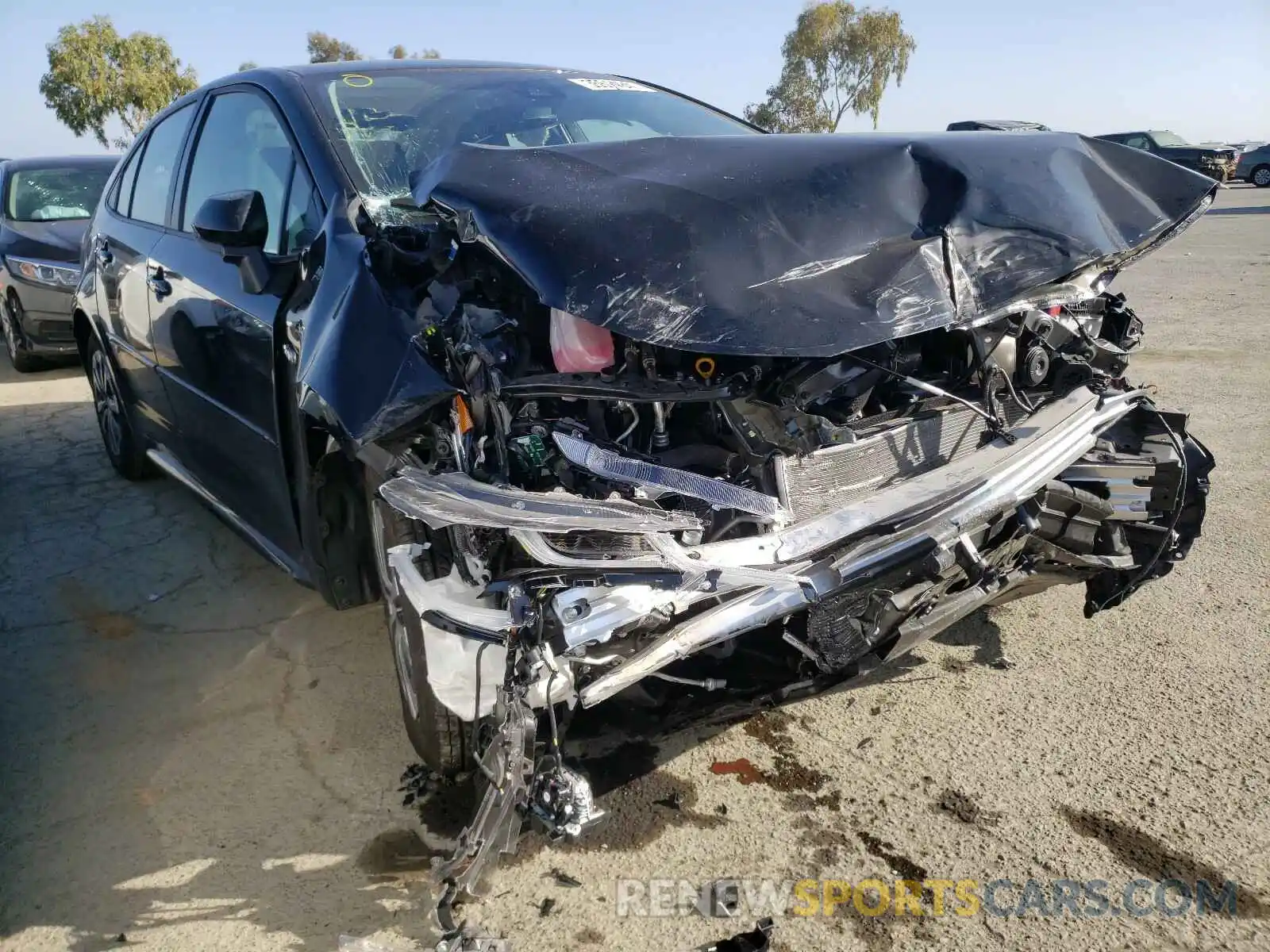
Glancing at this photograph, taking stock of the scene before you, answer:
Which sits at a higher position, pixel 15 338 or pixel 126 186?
pixel 126 186

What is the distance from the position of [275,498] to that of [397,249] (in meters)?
1.11

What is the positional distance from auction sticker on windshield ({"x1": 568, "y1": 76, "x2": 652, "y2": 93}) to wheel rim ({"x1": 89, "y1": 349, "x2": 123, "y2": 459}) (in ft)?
9.27

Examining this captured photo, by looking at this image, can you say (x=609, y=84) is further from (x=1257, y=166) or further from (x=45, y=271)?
(x=1257, y=166)

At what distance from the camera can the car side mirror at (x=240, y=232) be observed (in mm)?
2678

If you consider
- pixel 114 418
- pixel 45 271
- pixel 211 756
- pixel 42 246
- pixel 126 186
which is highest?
pixel 126 186

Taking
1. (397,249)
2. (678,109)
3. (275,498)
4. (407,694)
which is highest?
(678,109)

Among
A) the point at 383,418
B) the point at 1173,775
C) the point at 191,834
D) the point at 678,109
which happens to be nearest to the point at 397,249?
the point at 383,418

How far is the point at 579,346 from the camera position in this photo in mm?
2143

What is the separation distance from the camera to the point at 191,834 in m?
2.48

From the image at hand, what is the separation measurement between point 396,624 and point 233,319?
51.2 inches

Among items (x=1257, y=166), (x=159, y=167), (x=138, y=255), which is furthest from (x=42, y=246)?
(x=1257, y=166)

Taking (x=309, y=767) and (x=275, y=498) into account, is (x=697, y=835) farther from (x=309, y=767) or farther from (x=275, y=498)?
(x=275, y=498)

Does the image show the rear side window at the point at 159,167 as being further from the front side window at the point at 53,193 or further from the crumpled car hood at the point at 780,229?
the front side window at the point at 53,193

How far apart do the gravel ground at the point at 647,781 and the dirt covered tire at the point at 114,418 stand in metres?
1.09
